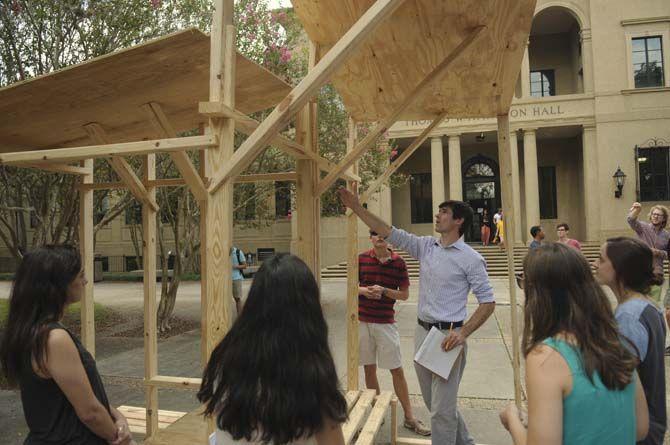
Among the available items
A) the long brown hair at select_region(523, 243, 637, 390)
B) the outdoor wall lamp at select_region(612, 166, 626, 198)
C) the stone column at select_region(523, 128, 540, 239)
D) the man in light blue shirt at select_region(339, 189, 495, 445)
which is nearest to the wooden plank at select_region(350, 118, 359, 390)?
the man in light blue shirt at select_region(339, 189, 495, 445)

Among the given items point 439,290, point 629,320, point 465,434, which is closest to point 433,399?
point 465,434

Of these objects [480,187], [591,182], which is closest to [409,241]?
[591,182]

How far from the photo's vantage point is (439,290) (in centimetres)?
374

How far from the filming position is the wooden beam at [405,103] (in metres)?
3.44

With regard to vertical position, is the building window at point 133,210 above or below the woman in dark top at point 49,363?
above

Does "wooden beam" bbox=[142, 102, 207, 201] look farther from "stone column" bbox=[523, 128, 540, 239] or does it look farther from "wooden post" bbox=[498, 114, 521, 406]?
"stone column" bbox=[523, 128, 540, 239]

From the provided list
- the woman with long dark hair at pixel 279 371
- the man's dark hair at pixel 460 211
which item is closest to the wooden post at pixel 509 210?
the man's dark hair at pixel 460 211

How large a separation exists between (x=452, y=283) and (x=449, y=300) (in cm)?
13

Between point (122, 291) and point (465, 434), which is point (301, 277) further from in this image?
point (122, 291)

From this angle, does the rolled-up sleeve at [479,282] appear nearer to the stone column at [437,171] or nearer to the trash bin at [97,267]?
the stone column at [437,171]

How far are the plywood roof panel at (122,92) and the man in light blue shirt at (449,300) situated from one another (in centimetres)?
127

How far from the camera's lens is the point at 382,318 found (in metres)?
4.93

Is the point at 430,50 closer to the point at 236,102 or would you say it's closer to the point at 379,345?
the point at 236,102

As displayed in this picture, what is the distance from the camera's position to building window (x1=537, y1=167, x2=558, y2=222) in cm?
2452
